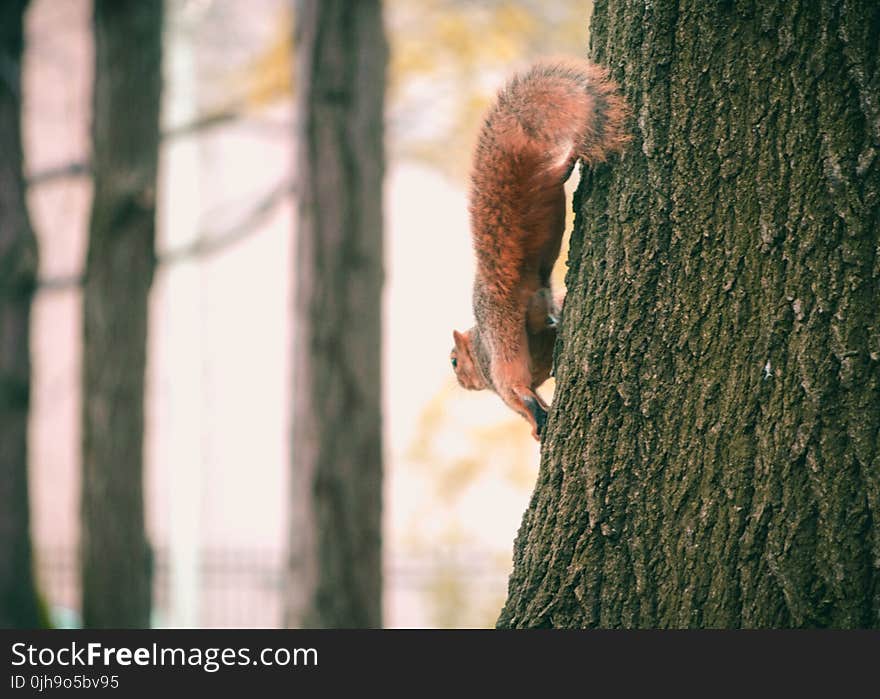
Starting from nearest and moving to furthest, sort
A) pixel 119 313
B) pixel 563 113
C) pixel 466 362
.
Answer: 1. pixel 563 113
2. pixel 466 362
3. pixel 119 313

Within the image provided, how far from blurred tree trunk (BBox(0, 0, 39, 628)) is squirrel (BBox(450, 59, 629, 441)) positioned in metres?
4.45

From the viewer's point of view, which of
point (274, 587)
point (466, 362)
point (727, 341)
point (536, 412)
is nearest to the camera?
point (727, 341)

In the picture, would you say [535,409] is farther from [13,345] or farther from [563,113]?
[13,345]

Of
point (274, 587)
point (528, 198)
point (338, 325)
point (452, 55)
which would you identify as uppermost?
point (452, 55)

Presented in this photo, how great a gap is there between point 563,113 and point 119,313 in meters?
4.36

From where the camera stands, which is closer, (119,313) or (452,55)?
(119,313)

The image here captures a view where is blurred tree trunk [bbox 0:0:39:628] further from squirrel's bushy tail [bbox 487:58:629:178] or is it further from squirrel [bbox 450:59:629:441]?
squirrel's bushy tail [bbox 487:58:629:178]

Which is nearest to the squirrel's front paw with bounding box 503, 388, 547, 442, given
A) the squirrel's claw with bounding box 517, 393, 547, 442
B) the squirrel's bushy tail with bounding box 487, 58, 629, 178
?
the squirrel's claw with bounding box 517, 393, 547, 442

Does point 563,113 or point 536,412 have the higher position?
point 563,113

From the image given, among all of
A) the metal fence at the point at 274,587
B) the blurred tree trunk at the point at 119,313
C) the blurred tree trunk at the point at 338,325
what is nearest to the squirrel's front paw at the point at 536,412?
the blurred tree trunk at the point at 338,325

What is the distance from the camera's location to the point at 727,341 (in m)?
1.97

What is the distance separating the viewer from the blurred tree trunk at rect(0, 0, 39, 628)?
21.1 feet

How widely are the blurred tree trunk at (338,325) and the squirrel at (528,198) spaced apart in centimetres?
260

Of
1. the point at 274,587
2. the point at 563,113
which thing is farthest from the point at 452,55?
the point at 563,113
